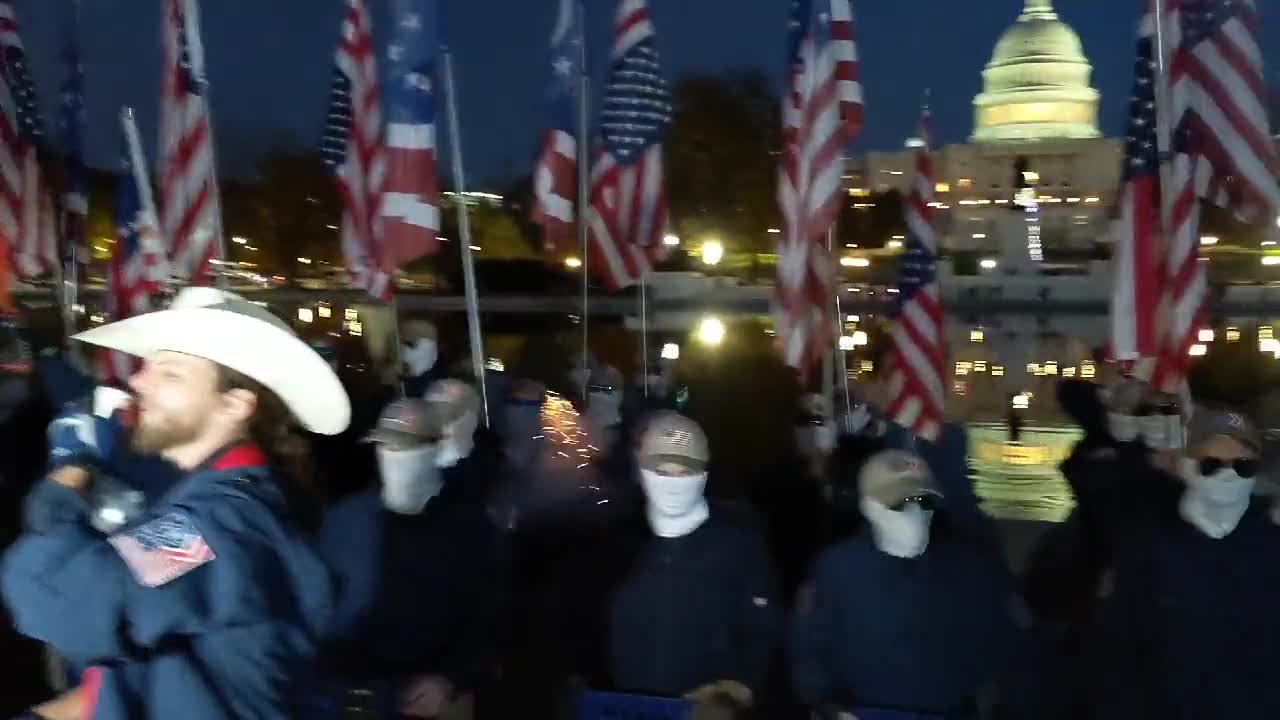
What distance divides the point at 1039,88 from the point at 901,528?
281 feet

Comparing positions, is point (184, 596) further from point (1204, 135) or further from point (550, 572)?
point (1204, 135)

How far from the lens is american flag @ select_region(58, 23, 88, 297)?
14.3m

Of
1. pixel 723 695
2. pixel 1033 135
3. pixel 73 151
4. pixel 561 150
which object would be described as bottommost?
pixel 723 695

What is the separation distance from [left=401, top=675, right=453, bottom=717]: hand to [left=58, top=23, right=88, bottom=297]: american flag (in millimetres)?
11300

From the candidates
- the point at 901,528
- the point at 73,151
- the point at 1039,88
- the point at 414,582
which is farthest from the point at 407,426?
the point at 1039,88

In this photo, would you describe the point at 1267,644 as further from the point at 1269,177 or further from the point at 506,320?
the point at 506,320

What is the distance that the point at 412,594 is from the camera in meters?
4.29

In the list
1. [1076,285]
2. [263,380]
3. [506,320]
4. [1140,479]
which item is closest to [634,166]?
[1140,479]

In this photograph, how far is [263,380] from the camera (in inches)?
104

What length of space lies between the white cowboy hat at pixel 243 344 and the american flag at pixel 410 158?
546 cm

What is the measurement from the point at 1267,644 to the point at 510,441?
146 inches

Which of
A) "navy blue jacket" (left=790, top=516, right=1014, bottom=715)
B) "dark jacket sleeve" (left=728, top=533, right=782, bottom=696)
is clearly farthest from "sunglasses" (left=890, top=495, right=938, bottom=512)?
"dark jacket sleeve" (left=728, top=533, right=782, bottom=696)

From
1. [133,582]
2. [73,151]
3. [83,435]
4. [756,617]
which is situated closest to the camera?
[133,582]

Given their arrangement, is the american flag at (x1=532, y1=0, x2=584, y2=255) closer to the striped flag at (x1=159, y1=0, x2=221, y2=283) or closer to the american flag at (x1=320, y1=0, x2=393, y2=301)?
the american flag at (x1=320, y1=0, x2=393, y2=301)
